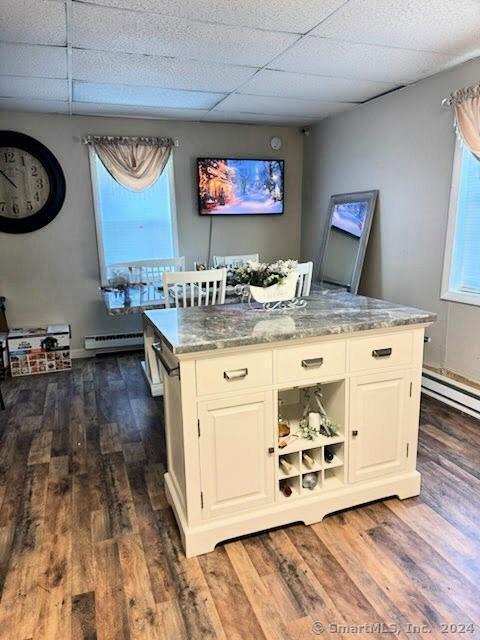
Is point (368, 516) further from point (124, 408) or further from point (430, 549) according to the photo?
point (124, 408)

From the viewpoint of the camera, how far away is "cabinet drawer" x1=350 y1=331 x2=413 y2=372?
206cm

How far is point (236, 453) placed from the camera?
194cm

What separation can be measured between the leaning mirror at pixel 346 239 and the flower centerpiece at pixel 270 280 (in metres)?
2.00

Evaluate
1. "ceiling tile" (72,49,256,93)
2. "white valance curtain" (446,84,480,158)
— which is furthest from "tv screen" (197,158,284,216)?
"white valance curtain" (446,84,480,158)

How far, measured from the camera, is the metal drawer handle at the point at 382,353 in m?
2.09

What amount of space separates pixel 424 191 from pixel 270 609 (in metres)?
3.09

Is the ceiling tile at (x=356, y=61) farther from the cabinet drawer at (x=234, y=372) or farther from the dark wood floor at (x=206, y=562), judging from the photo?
the dark wood floor at (x=206, y=562)

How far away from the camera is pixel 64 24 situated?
2375 millimetres

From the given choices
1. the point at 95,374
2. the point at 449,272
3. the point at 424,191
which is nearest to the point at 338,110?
the point at 424,191

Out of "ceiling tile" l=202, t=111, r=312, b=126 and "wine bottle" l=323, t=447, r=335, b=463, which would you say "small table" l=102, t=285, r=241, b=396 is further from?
"ceiling tile" l=202, t=111, r=312, b=126

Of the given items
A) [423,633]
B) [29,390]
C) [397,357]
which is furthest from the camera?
[29,390]

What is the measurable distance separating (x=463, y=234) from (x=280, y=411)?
2008 millimetres

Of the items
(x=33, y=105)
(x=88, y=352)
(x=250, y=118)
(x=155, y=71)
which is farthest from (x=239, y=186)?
(x=88, y=352)

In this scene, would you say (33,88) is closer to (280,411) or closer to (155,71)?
(155,71)
